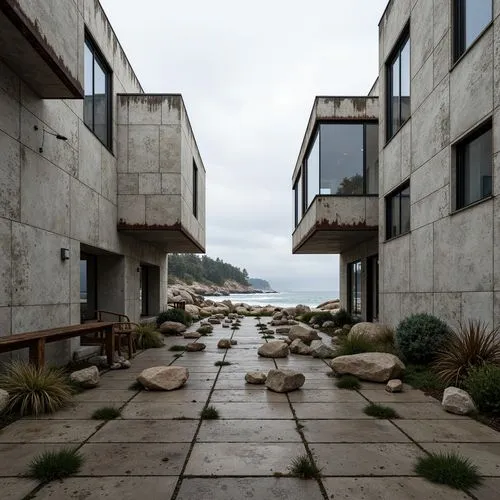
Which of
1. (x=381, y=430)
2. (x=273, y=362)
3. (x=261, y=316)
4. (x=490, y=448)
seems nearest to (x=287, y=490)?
(x=381, y=430)

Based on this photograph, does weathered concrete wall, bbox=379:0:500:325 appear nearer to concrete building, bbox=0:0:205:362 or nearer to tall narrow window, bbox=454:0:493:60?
tall narrow window, bbox=454:0:493:60

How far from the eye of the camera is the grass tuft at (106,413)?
4.93 meters

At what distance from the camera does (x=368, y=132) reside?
518 inches

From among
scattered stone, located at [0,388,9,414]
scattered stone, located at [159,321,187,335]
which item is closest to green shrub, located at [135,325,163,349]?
scattered stone, located at [159,321,187,335]

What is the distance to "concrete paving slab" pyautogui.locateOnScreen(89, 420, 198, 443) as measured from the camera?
423 cm

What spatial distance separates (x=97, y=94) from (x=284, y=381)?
856 cm

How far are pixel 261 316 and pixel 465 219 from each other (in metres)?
15.6

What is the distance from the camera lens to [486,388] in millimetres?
5012

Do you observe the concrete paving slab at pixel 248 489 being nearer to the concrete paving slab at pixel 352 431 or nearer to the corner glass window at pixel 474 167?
the concrete paving slab at pixel 352 431

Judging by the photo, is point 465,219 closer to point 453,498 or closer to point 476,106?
point 476,106

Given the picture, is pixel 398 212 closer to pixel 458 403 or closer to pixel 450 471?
pixel 458 403

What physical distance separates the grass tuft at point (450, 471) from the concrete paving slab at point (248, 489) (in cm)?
99

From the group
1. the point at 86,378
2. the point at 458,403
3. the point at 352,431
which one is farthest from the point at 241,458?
the point at 86,378

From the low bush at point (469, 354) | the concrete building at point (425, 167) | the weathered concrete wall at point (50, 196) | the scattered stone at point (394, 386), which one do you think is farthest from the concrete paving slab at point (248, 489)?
the concrete building at point (425, 167)
